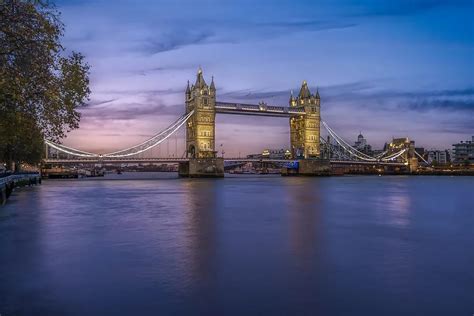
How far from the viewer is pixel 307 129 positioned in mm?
94562

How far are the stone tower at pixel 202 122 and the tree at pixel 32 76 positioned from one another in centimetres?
6391

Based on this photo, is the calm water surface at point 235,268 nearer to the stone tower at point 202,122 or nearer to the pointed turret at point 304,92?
the stone tower at point 202,122

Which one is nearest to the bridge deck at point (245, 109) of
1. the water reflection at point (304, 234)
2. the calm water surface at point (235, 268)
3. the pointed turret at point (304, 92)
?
the pointed turret at point (304, 92)

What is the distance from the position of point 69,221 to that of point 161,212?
12.9ft

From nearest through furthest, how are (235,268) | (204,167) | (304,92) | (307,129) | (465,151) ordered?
1. (235,268)
2. (204,167)
3. (307,129)
4. (304,92)
5. (465,151)

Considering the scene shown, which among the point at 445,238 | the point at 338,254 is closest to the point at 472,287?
the point at 338,254

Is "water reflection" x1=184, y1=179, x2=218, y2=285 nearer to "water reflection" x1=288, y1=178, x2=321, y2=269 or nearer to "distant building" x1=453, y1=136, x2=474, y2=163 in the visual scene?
"water reflection" x1=288, y1=178, x2=321, y2=269

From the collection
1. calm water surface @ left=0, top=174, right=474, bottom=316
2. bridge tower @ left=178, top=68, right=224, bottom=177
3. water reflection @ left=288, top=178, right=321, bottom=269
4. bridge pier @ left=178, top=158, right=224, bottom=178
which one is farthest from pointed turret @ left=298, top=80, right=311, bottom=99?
calm water surface @ left=0, top=174, right=474, bottom=316

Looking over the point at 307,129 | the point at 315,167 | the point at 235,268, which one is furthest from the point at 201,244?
the point at 307,129

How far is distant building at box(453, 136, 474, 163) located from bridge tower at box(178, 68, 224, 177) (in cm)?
9077

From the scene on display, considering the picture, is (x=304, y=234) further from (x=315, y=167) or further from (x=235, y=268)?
(x=315, y=167)

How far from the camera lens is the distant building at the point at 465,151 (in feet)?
461

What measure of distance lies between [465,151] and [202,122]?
97232mm

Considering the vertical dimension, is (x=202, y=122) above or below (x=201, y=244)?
above
